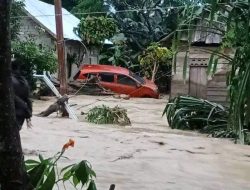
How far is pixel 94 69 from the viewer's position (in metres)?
25.0

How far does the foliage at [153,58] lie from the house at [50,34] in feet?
12.0

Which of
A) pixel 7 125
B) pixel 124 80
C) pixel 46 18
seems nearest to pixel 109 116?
pixel 124 80

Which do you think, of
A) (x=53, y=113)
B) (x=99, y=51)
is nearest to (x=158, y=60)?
(x=99, y=51)

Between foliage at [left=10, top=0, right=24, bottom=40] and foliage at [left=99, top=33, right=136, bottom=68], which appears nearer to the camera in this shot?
foliage at [left=10, top=0, right=24, bottom=40]

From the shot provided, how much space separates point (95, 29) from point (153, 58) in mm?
3694

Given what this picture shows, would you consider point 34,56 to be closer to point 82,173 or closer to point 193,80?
point 193,80

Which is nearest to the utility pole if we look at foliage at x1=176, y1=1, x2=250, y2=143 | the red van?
foliage at x1=176, y1=1, x2=250, y2=143

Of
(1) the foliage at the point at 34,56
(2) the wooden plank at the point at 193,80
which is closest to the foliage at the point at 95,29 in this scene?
(1) the foliage at the point at 34,56

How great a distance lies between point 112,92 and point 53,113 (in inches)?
376

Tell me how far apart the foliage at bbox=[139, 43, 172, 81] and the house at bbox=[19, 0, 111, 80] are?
144 inches

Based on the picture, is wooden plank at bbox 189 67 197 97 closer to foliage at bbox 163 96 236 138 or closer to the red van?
the red van

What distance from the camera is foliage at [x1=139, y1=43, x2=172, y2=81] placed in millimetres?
26781

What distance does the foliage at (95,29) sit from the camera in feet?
90.5

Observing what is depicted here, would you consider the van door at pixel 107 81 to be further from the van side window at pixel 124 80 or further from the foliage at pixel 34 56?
the foliage at pixel 34 56
